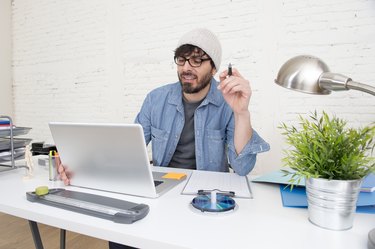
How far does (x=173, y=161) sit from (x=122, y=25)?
65.8 inches

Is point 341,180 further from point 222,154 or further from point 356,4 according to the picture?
point 356,4

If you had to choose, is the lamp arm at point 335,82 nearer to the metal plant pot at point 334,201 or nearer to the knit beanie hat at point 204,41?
the metal plant pot at point 334,201

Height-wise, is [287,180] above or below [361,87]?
below

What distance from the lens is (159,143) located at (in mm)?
1480

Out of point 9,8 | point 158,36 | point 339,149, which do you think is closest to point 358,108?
point 339,149

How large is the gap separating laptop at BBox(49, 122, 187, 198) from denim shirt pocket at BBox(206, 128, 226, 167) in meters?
0.55

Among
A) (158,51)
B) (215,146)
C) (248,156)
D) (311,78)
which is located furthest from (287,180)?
(158,51)

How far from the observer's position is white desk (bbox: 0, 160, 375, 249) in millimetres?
541

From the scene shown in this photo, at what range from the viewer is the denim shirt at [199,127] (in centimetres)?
144

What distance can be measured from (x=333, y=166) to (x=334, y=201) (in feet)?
0.25

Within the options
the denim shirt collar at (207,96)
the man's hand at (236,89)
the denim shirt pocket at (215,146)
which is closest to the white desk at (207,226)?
the man's hand at (236,89)

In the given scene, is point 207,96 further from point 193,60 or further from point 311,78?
point 311,78

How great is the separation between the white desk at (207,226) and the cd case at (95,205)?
0.6 inches

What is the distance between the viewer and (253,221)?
640 millimetres
